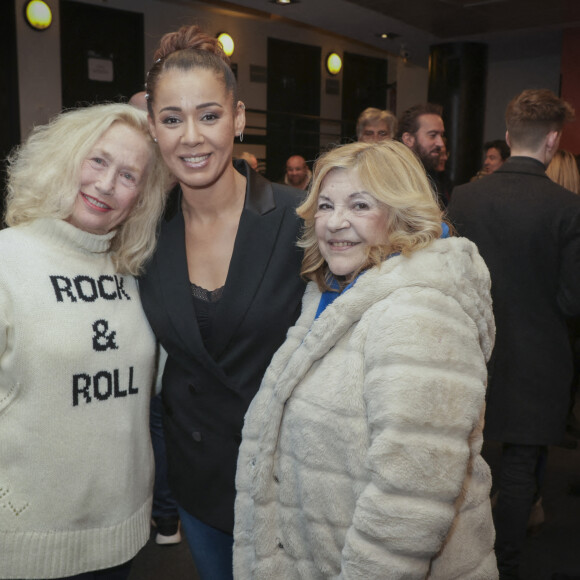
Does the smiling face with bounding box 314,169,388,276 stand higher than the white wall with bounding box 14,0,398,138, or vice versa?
the white wall with bounding box 14,0,398,138

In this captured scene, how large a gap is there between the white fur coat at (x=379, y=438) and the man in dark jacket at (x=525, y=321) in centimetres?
126

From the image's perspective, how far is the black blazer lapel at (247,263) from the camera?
5.18 ft

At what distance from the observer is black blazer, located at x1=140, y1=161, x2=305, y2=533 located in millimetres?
1586

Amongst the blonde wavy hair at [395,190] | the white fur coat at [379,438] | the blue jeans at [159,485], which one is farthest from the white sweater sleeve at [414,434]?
the blue jeans at [159,485]

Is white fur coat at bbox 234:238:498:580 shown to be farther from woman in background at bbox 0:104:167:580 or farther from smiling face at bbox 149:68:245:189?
smiling face at bbox 149:68:245:189

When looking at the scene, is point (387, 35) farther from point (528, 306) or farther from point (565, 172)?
point (528, 306)

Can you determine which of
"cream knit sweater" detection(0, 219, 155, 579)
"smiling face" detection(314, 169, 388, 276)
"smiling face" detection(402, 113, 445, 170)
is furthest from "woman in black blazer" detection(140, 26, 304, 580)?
"smiling face" detection(402, 113, 445, 170)

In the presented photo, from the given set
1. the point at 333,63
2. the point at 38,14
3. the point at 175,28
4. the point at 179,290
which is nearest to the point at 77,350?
the point at 179,290

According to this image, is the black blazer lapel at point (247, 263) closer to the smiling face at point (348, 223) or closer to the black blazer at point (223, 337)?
the black blazer at point (223, 337)

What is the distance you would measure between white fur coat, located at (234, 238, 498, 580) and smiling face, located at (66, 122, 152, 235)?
23.8 inches

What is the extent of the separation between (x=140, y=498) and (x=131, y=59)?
21.7ft

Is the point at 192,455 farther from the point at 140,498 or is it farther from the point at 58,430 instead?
the point at 58,430

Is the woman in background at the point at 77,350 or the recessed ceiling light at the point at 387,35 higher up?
the recessed ceiling light at the point at 387,35

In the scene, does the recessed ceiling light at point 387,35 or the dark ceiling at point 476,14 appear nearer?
the dark ceiling at point 476,14
